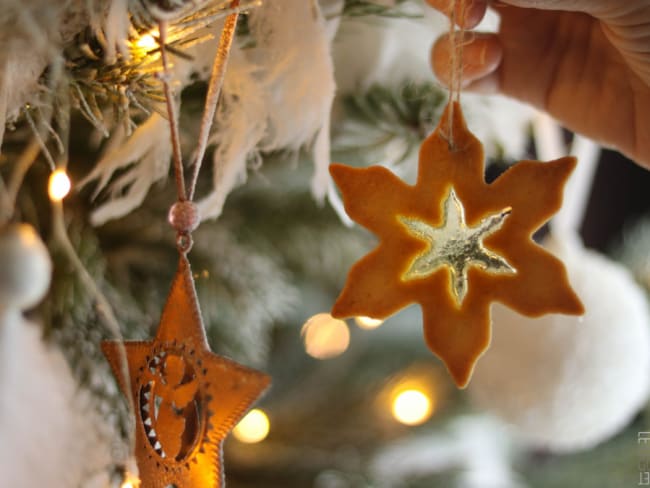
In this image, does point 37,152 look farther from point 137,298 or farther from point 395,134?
point 395,134

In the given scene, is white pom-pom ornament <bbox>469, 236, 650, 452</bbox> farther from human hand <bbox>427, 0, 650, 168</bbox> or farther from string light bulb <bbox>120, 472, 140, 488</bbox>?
string light bulb <bbox>120, 472, 140, 488</bbox>

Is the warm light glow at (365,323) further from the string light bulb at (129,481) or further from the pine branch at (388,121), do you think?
the string light bulb at (129,481)

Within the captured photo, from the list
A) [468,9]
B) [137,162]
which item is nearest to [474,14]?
[468,9]

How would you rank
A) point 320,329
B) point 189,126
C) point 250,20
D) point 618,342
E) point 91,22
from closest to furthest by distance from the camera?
point 91,22
point 250,20
point 189,126
point 618,342
point 320,329

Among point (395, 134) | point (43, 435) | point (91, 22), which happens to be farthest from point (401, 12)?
point (43, 435)

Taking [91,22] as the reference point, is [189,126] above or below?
above

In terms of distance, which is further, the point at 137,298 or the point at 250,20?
the point at 137,298

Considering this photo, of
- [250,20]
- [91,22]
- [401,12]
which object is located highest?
[401,12]
